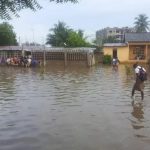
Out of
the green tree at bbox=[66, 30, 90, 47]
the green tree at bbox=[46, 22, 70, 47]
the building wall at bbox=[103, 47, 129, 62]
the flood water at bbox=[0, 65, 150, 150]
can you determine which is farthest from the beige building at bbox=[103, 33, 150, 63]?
the flood water at bbox=[0, 65, 150, 150]

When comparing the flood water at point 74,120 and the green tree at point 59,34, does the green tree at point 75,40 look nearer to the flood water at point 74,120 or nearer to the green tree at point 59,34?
the green tree at point 59,34

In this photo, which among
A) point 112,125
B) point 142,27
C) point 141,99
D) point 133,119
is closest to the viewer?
point 112,125

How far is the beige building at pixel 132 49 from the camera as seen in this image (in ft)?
163

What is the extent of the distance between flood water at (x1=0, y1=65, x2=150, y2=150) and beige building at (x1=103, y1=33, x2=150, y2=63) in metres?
30.9

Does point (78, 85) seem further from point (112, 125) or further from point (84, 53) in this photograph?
point (84, 53)

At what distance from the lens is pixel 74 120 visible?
11984 millimetres

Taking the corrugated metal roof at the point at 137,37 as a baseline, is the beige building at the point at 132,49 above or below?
below

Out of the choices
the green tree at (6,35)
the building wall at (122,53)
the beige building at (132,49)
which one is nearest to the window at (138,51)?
the beige building at (132,49)

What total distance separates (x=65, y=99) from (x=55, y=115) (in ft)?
12.5

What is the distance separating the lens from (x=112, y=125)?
11297mm

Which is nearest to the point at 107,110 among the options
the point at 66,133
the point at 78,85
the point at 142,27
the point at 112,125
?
the point at 112,125

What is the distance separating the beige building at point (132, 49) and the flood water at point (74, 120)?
101 feet

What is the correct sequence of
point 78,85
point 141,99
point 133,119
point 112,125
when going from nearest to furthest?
point 112,125
point 133,119
point 141,99
point 78,85

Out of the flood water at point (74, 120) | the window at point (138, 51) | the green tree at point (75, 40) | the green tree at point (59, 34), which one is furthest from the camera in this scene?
the green tree at point (59, 34)
